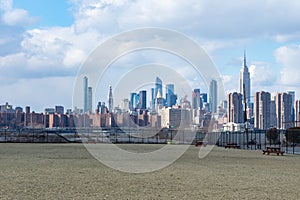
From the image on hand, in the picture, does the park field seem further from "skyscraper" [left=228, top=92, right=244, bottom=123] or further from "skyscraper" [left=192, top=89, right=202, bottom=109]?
"skyscraper" [left=228, top=92, right=244, bottom=123]

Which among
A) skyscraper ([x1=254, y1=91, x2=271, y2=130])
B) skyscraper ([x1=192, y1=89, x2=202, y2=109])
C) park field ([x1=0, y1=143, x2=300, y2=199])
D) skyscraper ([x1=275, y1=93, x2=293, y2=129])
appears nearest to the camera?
park field ([x1=0, y1=143, x2=300, y2=199])

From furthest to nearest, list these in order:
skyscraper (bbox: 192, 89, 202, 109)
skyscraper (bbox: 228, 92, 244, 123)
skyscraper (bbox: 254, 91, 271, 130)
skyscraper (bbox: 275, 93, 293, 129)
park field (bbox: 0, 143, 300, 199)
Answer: skyscraper (bbox: 254, 91, 271, 130) < skyscraper (bbox: 275, 93, 293, 129) < skyscraper (bbox: 228, 92, 244, 123) < skyscraper (bbox: 192, 89, 202, 109) < park field (bbox: 0, 143, 300, 199)

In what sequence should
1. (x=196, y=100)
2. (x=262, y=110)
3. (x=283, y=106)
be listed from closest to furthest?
(x=196, y=100)
(x=283, y=106)
(x=262, y=110)

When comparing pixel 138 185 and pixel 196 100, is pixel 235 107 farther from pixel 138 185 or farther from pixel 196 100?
pixel 138 185

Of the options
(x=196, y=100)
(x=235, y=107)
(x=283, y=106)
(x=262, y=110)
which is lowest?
(x=196, y=100)

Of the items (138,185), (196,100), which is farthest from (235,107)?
(138,185)

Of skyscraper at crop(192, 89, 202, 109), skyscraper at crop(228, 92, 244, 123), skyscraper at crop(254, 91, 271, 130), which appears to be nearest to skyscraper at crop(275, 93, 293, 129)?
skyscraper at crop(254, 91, 271, 130)

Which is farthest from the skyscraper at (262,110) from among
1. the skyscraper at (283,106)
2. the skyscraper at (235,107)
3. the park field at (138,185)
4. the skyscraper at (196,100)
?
the park field at (138,185)

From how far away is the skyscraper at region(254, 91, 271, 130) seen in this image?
127m

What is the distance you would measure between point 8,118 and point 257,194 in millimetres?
125148

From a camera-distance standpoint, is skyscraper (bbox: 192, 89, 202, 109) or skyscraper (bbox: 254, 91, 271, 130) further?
skyscraper (bbox: 254, 91, 271, 130)

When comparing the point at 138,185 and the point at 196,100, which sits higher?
the point at 196,100

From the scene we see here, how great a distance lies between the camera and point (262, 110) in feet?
427

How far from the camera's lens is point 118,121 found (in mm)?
41781
